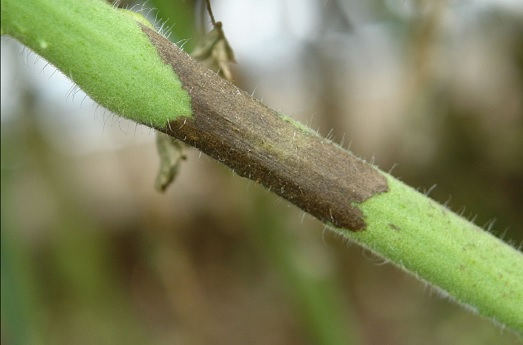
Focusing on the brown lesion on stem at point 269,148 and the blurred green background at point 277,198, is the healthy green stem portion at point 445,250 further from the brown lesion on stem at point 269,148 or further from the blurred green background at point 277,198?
the blurred green background at point 277,198

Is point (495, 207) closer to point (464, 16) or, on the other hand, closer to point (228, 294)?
point (464, 16)

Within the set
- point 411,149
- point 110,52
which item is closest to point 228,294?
point 411,149

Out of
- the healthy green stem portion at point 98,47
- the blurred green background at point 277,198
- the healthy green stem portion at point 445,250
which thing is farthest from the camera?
the blurred green background at point 277,198

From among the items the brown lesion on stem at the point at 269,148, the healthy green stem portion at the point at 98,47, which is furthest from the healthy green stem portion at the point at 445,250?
the healthy green stem portion at the point at 98,47

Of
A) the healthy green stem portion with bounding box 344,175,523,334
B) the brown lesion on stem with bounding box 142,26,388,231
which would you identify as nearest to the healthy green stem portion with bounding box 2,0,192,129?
the brown lesion on stem with bounding box 142,26,388,231

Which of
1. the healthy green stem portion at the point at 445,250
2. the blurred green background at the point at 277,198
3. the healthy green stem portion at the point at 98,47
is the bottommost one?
the blurred green background at the point at 277,198

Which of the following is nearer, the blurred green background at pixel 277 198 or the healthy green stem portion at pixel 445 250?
the healthy green stem portion at pixel 445 250

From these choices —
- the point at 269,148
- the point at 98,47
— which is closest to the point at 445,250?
the point at 269,148

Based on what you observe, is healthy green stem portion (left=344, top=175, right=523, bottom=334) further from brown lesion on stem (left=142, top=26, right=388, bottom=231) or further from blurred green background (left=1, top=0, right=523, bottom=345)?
blurred green background (left=1, top=0, right=523, bottom=345)
